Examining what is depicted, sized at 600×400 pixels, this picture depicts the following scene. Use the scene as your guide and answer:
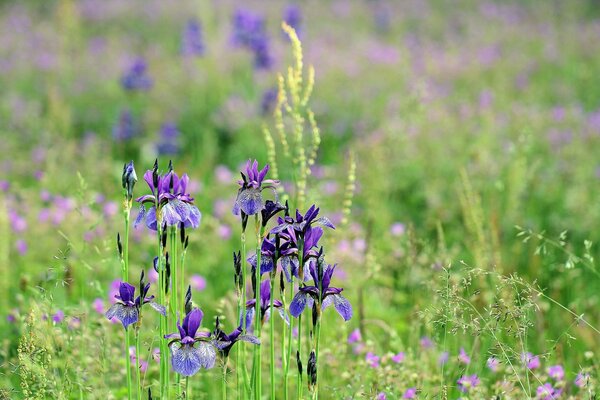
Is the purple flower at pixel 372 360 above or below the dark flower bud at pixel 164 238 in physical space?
below

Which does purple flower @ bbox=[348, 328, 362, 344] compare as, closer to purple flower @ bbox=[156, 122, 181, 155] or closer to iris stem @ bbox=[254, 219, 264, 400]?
iris stem @ bbox=[254, 219, 264, 400]

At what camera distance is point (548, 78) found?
860 centimetres

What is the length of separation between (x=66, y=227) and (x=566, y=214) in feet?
9.40

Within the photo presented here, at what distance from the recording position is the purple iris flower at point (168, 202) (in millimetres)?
1589

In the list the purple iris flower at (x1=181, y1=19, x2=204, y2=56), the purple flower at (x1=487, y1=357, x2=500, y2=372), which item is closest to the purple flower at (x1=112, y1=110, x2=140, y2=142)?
the purple iris flower at (x1=181, y1=19, x2=204, y2=56)

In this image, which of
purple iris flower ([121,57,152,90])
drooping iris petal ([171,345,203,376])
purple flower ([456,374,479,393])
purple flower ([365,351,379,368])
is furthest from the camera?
purple iris flower ([121,57,152,90])

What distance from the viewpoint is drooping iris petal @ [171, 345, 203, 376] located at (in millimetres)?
1496

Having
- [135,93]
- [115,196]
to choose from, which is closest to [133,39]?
[135,93]

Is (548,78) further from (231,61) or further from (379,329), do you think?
(379,329)

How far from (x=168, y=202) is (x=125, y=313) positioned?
0.25 m

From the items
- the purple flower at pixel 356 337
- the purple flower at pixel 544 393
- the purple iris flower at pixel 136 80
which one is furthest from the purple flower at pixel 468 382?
the purple iris flower at pixel 136 80

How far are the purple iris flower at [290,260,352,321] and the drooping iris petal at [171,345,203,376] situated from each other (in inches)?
8.5

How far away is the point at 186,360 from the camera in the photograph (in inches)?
59.3

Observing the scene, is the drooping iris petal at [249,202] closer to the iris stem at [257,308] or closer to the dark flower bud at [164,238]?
the iris stem at [257,308]
